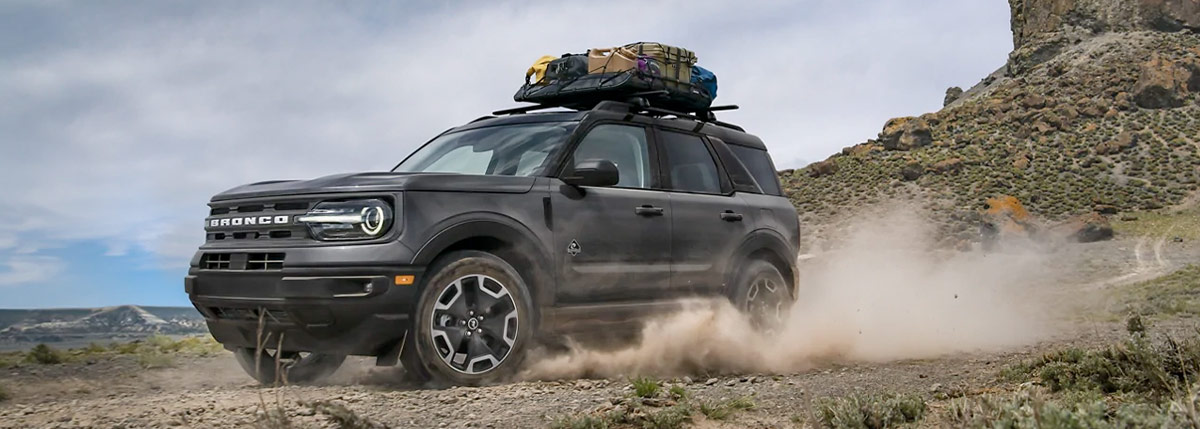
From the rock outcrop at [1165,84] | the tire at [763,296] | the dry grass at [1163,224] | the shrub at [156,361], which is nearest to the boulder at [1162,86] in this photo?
the rock outcrop at [1165,84]

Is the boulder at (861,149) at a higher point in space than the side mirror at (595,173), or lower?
higher

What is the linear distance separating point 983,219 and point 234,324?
48622 millimetres

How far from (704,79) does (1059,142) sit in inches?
2300

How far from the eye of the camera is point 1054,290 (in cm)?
3184

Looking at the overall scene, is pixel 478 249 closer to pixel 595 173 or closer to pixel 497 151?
pixel 595 173

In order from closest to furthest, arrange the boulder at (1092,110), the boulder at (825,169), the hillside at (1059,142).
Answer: the hillside at (1059,142), the boulder at (1092,110), the boulder at (825,169)

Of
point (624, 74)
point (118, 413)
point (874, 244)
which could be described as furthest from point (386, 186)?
point (874, 244)

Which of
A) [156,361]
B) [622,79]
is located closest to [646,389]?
[622,79]

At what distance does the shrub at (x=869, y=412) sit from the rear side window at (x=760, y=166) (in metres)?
4.20

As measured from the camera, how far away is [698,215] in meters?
7.62

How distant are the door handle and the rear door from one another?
19 centimetres

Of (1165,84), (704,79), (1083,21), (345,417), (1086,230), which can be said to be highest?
(1083,21)

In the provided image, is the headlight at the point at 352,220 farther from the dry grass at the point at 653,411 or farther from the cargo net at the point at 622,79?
the cargo net at the point at 622,79

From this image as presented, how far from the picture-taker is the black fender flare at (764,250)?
7.94 metres
